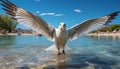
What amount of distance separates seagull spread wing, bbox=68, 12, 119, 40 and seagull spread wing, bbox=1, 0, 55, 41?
1130 mm

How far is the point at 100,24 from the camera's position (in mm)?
12523

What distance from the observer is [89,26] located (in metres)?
12.7

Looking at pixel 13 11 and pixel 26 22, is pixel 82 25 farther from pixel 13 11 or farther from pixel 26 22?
pixel 13 11

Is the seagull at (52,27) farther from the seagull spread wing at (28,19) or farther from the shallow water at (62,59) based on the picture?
the shallow water at (62,59)

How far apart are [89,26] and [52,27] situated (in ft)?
6.69

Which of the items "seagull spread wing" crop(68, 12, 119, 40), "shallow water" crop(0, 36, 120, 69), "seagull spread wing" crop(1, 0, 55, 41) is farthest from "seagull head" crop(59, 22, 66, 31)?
"shallow water" crop(0, 36, 120, 69)

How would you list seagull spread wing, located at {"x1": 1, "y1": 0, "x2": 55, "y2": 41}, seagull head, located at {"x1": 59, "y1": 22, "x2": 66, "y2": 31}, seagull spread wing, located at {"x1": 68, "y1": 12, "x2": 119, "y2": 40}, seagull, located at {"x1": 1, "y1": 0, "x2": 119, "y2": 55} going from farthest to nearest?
seagull spread wing, located at {"x1": 68, "y1": 12, "x2": 119, "y2": 40} → seagull head, located at {"x1": 59, "y1": 22, "x2": 66, "y2": 31} → seagull, located at {"x1": 1, "y1": 0, "x2": 119, "y2": 55} → seagull spread wing, located at {"x1": 1, "y1": 0, "x2": 55, "y2": 41}

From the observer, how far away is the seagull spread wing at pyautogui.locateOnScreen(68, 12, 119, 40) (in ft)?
40.1

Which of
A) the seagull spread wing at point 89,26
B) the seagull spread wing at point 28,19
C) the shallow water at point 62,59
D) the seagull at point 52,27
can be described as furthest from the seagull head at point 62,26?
the shallow water at point 62,59

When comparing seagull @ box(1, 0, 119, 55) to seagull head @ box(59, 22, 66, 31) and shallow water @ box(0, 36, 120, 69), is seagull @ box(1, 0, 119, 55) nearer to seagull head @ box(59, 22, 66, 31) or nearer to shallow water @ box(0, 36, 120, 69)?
seagull head @ box(59, 22, 66, 31)

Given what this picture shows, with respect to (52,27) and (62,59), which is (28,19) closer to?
(52,27)

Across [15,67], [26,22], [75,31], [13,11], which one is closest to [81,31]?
[75,31]

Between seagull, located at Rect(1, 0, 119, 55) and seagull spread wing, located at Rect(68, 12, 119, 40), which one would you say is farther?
seagull spread wing, located at Rect(68, 12, 119, 40)

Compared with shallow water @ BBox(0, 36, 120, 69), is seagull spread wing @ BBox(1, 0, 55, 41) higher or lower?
higher
